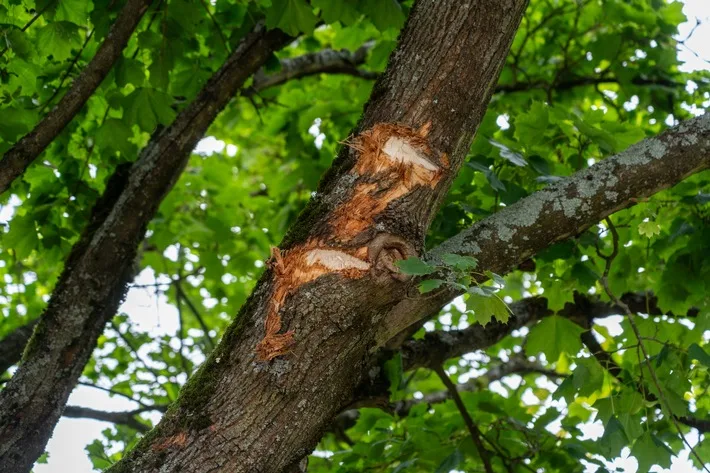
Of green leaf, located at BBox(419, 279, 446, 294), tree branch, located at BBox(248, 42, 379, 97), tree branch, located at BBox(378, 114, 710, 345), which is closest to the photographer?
green leaf, located at BBox(419, 279, 446, 294)

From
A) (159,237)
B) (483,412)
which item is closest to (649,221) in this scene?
(483,412)

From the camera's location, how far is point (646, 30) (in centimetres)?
471

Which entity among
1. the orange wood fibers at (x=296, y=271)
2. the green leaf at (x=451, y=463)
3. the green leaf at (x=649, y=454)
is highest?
the orange wood fibers at (x=296, y=271)

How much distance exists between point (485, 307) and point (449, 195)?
1.41 metres

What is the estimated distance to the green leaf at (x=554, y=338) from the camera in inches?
133

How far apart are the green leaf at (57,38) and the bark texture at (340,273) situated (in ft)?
4.45

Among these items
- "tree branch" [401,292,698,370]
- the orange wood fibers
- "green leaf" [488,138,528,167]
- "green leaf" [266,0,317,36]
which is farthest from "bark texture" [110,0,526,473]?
"tree branch" [401,292,698,370]

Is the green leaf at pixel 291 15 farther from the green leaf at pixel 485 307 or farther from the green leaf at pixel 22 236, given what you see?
the green leaf at pixel 485 307

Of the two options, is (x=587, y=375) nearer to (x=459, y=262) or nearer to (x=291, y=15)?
(x=459, y=262)

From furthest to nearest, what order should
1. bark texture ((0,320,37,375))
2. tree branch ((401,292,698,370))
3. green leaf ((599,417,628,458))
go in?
bark texture ((0,320,37,375))
tree branch ((401,292,698,370))
green leaf ((599,417,628,458))

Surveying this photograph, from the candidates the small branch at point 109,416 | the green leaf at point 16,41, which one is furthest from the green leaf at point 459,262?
the small branch at point 109,416

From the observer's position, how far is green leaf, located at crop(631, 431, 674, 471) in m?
2.66

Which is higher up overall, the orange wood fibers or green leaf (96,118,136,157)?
green leaf (96,118,136,157)

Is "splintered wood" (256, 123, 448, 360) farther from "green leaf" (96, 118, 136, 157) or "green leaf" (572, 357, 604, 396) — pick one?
"green leaf" (96, 118, 136, 157)
